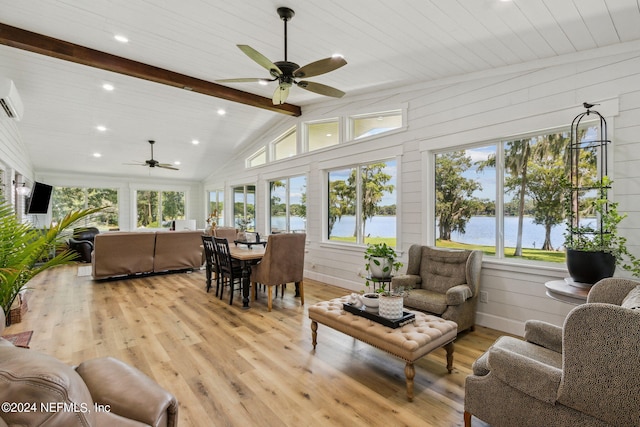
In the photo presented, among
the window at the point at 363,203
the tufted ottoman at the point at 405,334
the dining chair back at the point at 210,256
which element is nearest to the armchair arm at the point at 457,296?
the tufted ottoman at the point at 405,334

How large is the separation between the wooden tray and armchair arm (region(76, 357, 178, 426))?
1.68m

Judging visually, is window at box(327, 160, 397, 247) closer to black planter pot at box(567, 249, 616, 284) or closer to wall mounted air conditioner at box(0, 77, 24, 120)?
black planter pot at box(567, 249, 616, 284)

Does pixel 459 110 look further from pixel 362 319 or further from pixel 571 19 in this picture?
pixel 362 319

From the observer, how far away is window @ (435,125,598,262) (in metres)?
3.36

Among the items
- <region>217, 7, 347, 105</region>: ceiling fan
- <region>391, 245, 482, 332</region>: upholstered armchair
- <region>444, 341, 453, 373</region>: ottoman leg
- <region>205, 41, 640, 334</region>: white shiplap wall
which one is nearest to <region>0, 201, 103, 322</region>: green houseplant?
<region>217, 7, 347, 105</region>: ceiling fan

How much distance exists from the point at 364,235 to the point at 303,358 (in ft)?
9.48

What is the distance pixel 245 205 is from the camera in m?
9.01

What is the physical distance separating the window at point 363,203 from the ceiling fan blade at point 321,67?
2.38m

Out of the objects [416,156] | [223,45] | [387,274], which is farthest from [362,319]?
[223,45]

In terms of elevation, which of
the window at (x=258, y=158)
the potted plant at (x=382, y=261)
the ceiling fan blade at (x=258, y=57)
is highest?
the window at (x=258, y=158)

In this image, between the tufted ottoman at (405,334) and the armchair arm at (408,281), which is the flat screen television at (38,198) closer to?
the tufted ottoman at (405,334)

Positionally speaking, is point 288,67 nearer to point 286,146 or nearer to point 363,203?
point 363,203

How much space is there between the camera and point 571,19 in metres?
2.52

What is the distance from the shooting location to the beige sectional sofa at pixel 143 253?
578 centimetres
